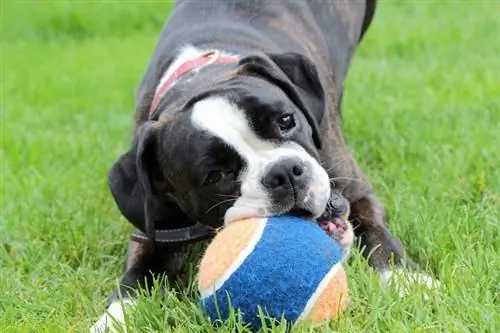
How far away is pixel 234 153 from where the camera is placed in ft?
9.68

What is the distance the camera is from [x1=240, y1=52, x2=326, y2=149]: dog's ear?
3.28 metres

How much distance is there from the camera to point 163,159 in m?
3.19

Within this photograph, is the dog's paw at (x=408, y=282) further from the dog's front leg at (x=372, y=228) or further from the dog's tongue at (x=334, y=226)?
the dog's tongue at (x=334, y=226)

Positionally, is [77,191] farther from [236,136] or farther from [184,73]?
[236,136]

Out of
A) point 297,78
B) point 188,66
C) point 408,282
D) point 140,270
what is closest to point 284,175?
point 408,282

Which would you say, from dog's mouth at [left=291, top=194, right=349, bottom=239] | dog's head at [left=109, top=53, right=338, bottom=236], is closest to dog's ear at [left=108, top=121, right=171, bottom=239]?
dog's head at [left=109, top=53, right=338, bottom=236]

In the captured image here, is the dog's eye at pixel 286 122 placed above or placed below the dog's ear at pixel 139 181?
above

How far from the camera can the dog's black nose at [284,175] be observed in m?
2.89

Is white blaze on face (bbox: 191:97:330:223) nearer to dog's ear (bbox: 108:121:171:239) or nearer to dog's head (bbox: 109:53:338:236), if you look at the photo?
dog's head (bbox: 109:53:338:236)

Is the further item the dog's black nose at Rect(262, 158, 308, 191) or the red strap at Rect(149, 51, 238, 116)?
the red strap at Rect(149, 51, 238, 116)

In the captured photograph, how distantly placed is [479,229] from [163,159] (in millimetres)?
1208

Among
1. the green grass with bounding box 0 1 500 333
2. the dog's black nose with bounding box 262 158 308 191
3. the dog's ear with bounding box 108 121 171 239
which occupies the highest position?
the dog's black nose with bounding box 262 158 308 191

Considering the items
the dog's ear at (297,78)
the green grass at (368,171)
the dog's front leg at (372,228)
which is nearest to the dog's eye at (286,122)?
the dog's ear at (297,78)

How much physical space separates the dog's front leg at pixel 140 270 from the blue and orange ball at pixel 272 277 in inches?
17.8
